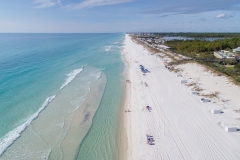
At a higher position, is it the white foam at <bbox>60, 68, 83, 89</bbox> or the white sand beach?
the white foam at <bbox>60, 68, 83, 89</bbox>

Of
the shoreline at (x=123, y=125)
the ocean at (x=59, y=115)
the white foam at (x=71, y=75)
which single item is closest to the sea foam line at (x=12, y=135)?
the ocean at (x=59, y=115)

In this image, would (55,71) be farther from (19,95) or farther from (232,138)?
(232,138)

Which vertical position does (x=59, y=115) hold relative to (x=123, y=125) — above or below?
above

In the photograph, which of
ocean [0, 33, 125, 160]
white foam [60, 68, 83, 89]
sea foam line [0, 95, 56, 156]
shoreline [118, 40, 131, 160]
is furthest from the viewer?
white foam [60, 68, 83, 89]

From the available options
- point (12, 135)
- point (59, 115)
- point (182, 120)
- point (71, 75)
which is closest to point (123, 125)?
point (182, 120)

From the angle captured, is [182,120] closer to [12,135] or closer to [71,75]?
[12,135]

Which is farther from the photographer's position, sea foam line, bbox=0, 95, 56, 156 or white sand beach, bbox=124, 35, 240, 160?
sea foam line, bbox=0, 95, 56, 156

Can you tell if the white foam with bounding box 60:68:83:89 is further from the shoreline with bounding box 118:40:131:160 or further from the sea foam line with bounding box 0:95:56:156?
the sea foam line with bounding box 0:95:56:156

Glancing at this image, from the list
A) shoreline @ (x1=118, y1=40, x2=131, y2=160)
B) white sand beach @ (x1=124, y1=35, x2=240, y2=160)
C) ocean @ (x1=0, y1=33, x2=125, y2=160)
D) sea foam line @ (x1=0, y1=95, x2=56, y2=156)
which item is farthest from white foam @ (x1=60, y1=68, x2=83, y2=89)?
white sand beach @ (x1=124, y1=35, x2=240, y2=160)
